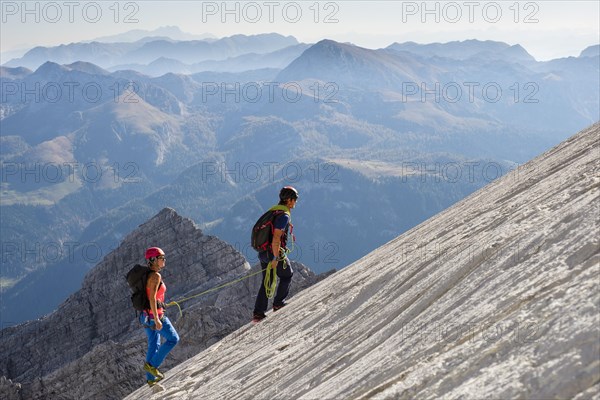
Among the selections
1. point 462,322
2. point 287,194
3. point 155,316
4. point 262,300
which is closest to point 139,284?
point 155,316

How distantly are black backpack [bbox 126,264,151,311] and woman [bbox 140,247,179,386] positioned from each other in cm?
11

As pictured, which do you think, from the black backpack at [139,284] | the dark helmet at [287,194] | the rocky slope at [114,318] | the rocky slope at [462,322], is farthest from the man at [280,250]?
the rocky slope at [114,318]

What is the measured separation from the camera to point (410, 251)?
65.8 ft

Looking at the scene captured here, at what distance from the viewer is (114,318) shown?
185 feet

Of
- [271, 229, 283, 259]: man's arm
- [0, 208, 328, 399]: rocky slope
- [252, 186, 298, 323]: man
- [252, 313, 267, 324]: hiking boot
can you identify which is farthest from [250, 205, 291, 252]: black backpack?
[0, 208, 328, 399]: rocky slope

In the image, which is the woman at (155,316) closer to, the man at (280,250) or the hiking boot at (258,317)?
the man at (280,250)

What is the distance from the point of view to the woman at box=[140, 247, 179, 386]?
55.5ft

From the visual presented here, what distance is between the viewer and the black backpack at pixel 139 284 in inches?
674

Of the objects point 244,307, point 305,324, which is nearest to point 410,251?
point 305,324

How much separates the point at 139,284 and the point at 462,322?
8902mm

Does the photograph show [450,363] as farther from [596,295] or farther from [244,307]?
[244,307]

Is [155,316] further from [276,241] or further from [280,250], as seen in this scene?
[280,250]

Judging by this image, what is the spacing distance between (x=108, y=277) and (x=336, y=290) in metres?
43.4

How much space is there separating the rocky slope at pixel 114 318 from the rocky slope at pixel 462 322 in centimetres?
1629
